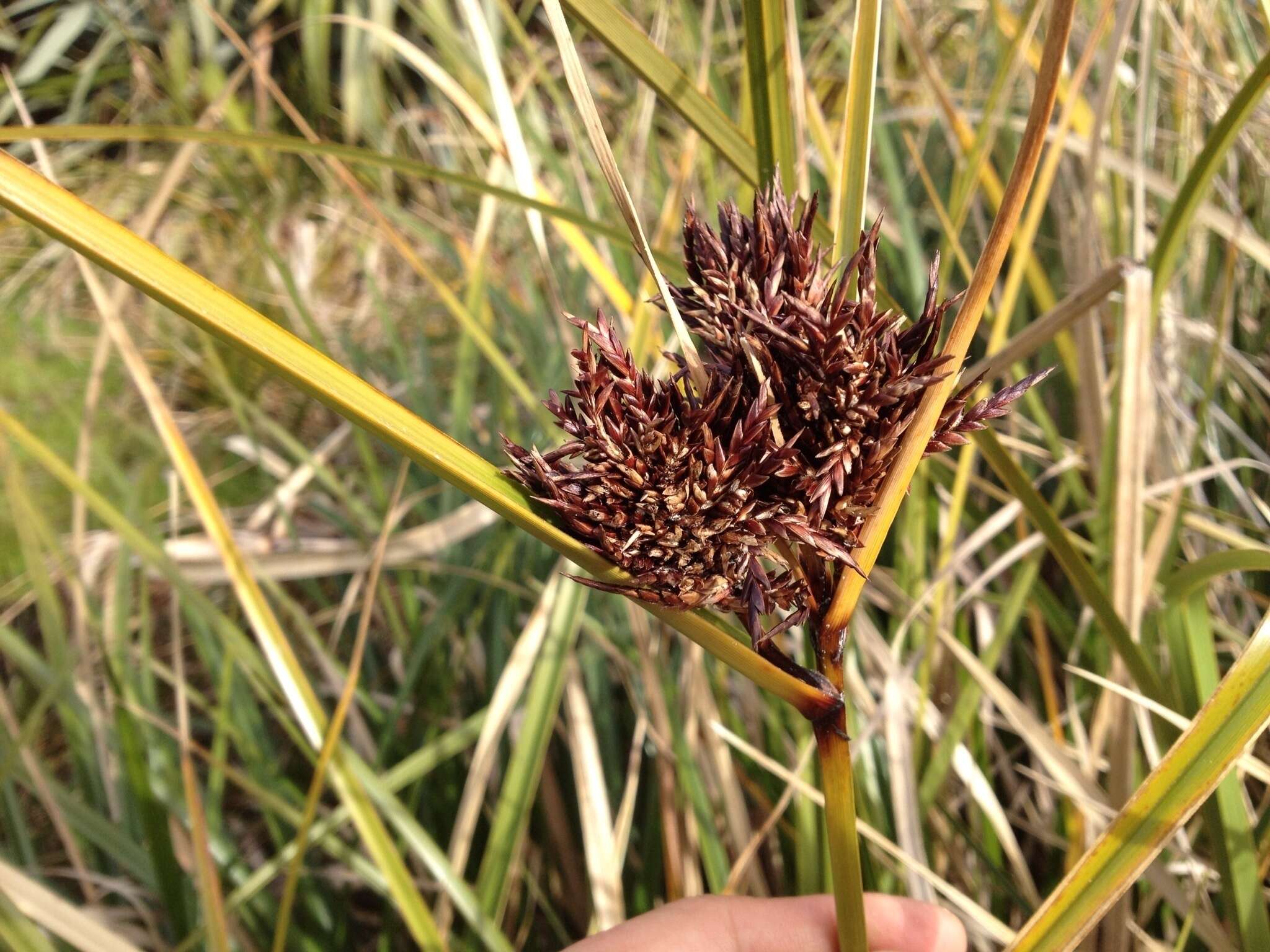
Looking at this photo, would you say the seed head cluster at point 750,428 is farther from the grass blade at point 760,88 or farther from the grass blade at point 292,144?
the grass blade at point 292,144

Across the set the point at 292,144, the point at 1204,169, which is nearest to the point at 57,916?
the point at 292,144

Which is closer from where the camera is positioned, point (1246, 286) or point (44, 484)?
point (1246, 286)

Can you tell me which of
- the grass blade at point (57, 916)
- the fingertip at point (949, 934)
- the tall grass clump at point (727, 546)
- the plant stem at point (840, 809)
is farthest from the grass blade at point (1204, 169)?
the grass blade at point (57, 916)

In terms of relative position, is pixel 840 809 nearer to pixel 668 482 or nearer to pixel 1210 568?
pixel 668 482

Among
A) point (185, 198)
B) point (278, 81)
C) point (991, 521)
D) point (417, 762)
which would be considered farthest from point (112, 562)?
point (278, 81)

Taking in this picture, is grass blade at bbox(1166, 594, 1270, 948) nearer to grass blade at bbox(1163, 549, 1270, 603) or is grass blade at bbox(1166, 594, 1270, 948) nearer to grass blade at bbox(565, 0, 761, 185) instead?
grass blade at bbox(1163, 549, 1270, 603)

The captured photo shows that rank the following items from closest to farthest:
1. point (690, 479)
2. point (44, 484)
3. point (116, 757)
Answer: point (690, 479)
point (116, 757)
point (44, 484)

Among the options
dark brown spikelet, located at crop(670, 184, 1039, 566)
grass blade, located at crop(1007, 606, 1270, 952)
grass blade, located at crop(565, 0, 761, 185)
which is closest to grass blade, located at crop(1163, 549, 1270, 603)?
grass blade, located at crop(1007, 606, 1270, 952)

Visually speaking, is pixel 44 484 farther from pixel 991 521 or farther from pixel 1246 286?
pixel 1246 286
